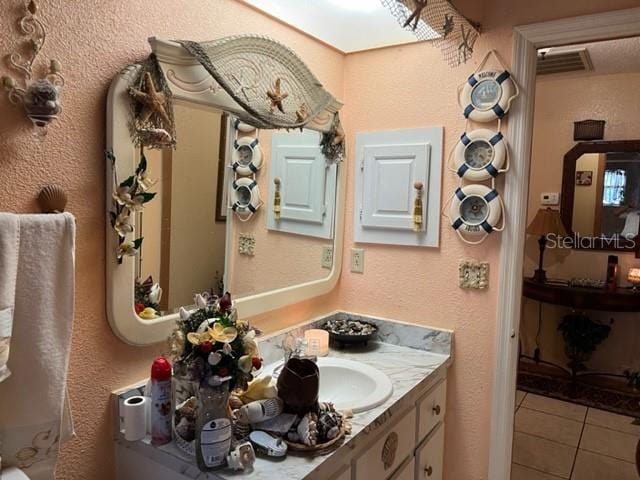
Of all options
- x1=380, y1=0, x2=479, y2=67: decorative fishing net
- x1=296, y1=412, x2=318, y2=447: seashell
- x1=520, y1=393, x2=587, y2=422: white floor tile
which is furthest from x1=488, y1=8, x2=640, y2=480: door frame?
x1=520, y1=393, x2=587, y2=422: white floor tile

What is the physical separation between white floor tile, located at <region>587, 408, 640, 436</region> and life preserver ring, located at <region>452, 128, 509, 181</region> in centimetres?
236

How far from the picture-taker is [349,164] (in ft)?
7.17

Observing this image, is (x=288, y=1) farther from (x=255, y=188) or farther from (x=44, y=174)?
(x=44, y=174)

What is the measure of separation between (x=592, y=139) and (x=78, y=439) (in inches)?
152

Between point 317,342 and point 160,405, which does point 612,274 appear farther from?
point 160,405

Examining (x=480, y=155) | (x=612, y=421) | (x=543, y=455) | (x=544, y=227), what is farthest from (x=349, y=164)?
(x=612, y=421)

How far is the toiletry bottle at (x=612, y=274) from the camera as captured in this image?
346cm

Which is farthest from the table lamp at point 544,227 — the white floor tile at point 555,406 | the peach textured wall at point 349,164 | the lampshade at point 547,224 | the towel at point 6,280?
the towel at point 6,280

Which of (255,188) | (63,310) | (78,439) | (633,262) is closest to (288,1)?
(255,188)

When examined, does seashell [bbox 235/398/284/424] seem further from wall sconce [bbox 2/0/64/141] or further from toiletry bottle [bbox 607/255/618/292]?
toiletry bottle [bbox 607/255/618/292]

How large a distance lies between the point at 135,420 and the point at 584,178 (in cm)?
367

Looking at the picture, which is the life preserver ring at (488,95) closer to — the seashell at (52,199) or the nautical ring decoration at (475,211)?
the nautical ring decoration at (475,211)

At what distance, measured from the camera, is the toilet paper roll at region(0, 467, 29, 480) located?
0.97 metres

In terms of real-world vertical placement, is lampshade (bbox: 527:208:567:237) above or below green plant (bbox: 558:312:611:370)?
above
